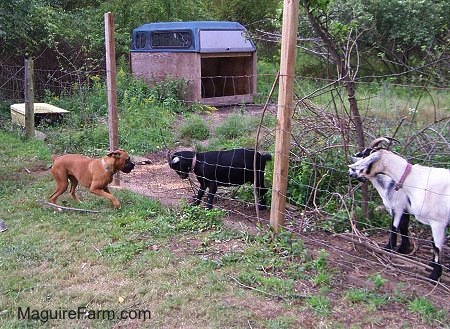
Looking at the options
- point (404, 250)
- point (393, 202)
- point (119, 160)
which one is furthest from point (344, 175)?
point (119, 160)

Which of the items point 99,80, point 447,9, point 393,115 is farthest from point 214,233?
point 447,9

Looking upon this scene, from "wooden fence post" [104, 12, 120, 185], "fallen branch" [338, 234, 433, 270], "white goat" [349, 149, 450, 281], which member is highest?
"wooden fence post" [104, 12, 120, 185]

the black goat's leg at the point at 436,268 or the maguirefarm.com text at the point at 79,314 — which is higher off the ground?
the black goat's leg at the point at 436,268

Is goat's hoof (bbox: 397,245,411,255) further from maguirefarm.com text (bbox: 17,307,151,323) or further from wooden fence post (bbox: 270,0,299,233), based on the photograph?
maguirefarm.com text (bbox: 17,307,151,323)

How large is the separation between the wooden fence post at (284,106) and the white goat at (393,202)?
65 cm

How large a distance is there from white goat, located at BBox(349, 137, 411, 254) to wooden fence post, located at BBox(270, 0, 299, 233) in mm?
651

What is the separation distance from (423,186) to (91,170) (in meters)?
3.83

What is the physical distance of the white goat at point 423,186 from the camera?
4.27 meters

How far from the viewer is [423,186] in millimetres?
4355

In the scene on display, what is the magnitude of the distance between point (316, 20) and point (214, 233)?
2.30m

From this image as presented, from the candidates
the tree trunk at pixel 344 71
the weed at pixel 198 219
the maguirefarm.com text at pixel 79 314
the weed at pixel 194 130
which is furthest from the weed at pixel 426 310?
the weed at pixel 194 130

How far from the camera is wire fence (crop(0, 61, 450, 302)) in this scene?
4797 millimetres

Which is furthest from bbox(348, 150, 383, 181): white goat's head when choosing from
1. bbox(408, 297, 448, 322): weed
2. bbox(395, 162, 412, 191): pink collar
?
bbox(408, 297, 448, 322): weed

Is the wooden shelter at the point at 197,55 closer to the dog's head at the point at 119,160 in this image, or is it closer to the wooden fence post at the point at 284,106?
the dog's head at the point at 119,160
